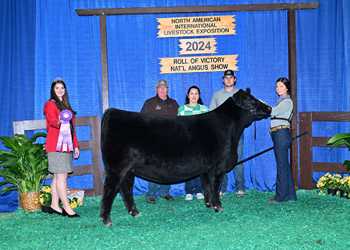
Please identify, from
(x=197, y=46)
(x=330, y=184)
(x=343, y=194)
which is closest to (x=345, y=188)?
(x=343, y=194)

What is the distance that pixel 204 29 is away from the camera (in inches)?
200

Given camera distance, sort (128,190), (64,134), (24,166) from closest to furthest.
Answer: (64,134) → (128,190) → (24,166)

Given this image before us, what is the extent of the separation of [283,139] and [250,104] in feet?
2.57

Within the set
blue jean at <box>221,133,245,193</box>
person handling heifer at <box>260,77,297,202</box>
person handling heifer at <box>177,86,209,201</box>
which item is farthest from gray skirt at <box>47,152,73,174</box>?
person handling heifer at <box>260,77,297,202</box>

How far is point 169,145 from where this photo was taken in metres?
3.53

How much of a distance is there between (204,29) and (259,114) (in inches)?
77.6

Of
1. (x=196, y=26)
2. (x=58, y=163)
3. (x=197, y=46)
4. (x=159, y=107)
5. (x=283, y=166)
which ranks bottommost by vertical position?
(x=283, y=166)

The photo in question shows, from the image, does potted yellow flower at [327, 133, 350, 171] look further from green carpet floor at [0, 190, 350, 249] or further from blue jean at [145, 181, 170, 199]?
blue jean at [145, 181, 170, 199]

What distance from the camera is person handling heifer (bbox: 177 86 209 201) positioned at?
4.54 m

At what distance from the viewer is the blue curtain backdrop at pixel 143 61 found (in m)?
4.91

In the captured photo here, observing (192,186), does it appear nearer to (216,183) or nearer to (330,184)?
(216,183)

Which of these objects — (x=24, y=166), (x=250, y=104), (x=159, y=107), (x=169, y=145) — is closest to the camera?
(x=169, y=145)

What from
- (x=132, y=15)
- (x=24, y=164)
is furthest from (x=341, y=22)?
(x=24, y=164)

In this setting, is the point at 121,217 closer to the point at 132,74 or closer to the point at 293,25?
the point at 132,74
